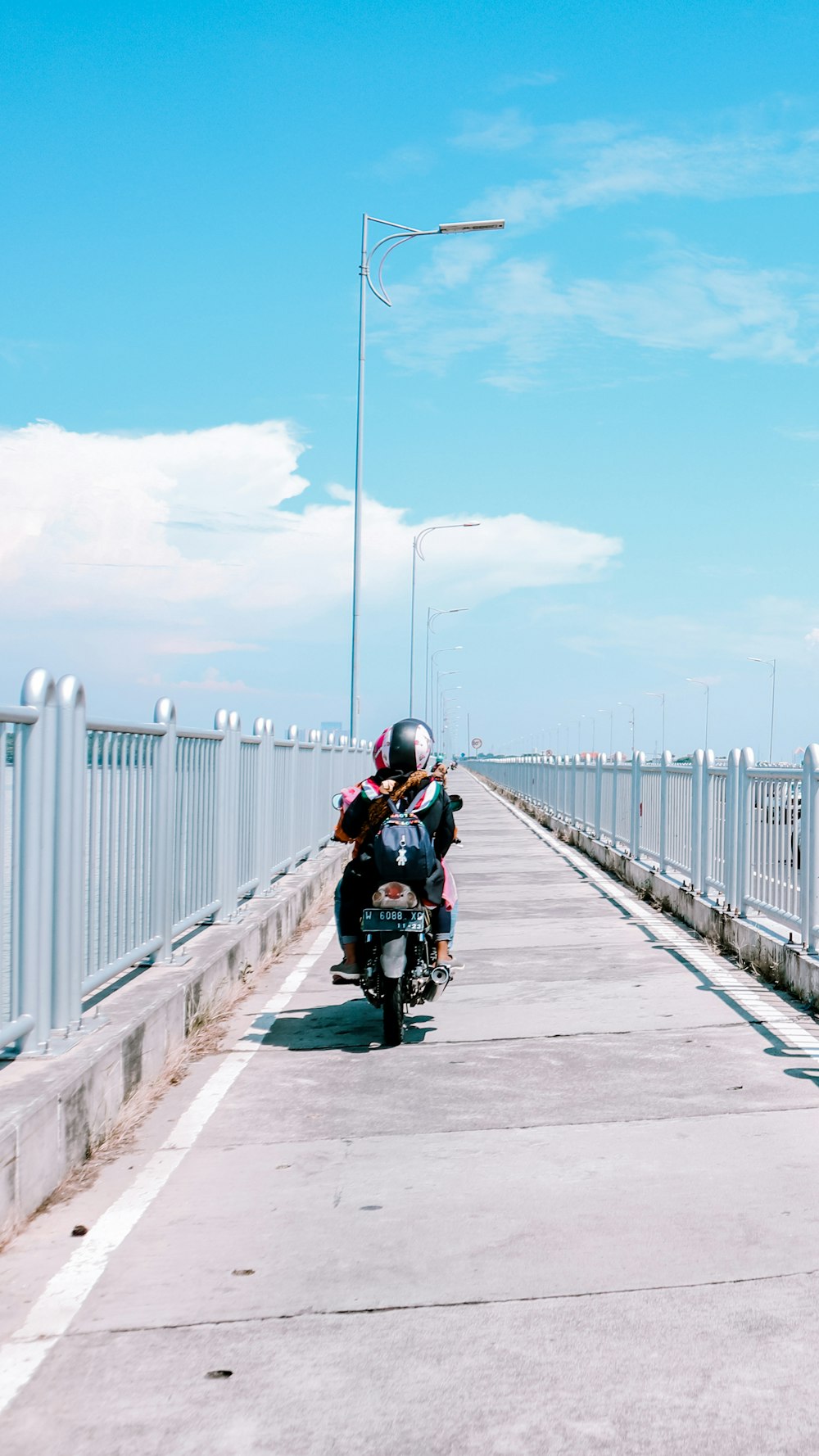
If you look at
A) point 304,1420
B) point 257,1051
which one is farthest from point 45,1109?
point 257,1051

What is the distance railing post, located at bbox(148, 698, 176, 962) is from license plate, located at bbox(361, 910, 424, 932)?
1.19 m

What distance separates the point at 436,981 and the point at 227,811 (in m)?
3.02

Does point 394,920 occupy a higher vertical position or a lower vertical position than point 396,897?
lower

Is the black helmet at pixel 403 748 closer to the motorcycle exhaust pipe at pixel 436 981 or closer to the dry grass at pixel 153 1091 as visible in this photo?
the motorcycle exhaust pipe at pixel 436 981

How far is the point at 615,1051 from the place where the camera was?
8000 millimetres

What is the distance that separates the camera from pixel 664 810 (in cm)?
1623

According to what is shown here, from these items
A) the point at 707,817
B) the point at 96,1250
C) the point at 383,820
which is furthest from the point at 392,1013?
the point at 707,817

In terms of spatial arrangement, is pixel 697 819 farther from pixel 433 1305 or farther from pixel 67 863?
pixel 433 1305

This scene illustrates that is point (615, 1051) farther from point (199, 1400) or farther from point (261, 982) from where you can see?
point (199, 1400)

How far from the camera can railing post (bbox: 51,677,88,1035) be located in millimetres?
6320

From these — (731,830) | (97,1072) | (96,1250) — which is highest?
(731,830)

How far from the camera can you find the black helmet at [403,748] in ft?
28.4

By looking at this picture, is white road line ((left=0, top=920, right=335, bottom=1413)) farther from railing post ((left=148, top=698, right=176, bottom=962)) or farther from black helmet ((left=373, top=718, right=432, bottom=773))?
black helmet ((left=373, top=718, right=432, bottom=773))

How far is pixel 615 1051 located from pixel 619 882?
1095 centimetres
